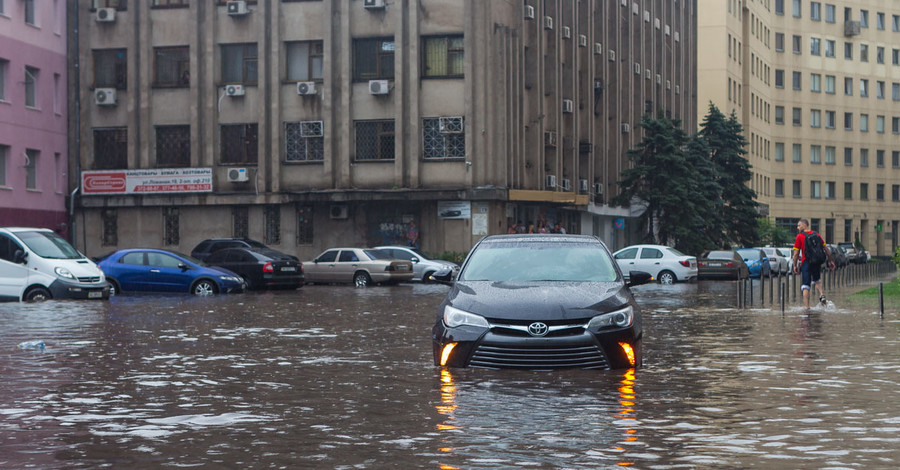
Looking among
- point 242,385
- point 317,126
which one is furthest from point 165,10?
point 242,385

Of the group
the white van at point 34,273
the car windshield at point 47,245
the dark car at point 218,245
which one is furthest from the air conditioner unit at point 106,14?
the white van at point 34,273

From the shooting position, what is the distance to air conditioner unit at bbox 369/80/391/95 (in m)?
45.8

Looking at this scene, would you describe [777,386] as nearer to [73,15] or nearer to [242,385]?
[242,385]

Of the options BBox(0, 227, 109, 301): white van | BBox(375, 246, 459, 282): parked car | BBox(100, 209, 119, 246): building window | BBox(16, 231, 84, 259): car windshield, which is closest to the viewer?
BBox(0, 227, 109, 301): white van

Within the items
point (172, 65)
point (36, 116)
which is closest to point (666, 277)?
point (172, 65)

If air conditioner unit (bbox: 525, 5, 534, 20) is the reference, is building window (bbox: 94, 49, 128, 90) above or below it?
below

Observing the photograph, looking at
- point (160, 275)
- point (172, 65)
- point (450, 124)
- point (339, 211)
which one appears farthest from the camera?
point (172, 65)

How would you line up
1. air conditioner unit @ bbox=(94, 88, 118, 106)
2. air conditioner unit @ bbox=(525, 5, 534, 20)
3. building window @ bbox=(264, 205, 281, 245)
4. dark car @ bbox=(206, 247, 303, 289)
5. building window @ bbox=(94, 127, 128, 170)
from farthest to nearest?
air conditioner unit @ bbox=(525, 5, 534, 20)
building window @ bbox=(94, 127, 128, 170)
building window @ bbox=(264, 205, 281, 245)
air conditioner unit @ bbox=(94, 88, 118, 106)
dark car @ bbox=(206, 247, 303, 289)

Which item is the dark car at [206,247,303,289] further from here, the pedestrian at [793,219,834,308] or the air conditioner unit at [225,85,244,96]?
the pedestrian at [793,219,834,308]

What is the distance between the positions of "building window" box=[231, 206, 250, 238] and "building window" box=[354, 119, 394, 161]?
4.96 metres

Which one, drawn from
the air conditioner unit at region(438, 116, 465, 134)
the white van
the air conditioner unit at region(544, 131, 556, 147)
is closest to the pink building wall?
the air conditioner unit at region(438, 116, 465, 134)

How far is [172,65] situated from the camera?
48281 mm

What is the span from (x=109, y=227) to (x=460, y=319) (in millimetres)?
40416

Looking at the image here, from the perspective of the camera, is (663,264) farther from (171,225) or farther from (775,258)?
(171,225)
